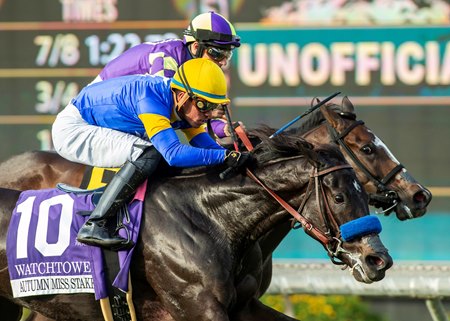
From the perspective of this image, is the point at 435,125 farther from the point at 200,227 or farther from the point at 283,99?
the point at 200,227

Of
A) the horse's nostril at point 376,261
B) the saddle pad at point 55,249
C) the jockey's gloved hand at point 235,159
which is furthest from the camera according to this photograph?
the saddle pad at point 55,249

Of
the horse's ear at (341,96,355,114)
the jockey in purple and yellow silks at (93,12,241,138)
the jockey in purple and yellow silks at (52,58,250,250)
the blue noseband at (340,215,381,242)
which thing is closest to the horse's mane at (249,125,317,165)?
the jockey in purple and yellow silks at (52,58,250,250)

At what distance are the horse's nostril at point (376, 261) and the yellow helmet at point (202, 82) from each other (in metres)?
0.95

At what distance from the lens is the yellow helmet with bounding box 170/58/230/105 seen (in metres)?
5.43

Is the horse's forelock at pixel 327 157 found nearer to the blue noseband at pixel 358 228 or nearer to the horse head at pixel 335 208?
the horse head at pixel 335 208

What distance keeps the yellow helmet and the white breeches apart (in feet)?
1.09

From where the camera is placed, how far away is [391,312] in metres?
8.03

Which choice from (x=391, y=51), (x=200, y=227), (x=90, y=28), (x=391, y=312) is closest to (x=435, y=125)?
(x=391, y=51)

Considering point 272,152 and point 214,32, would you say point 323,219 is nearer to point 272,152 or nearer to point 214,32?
point 272,152

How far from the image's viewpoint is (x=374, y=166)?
6.55 meters

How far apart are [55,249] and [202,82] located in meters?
1.01

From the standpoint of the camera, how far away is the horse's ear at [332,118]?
21.5 feet

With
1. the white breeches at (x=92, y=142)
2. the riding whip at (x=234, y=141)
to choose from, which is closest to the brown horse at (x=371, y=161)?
the riding whip at (x=234, y=141)

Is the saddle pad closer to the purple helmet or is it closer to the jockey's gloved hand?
the jockey's gloved hand
